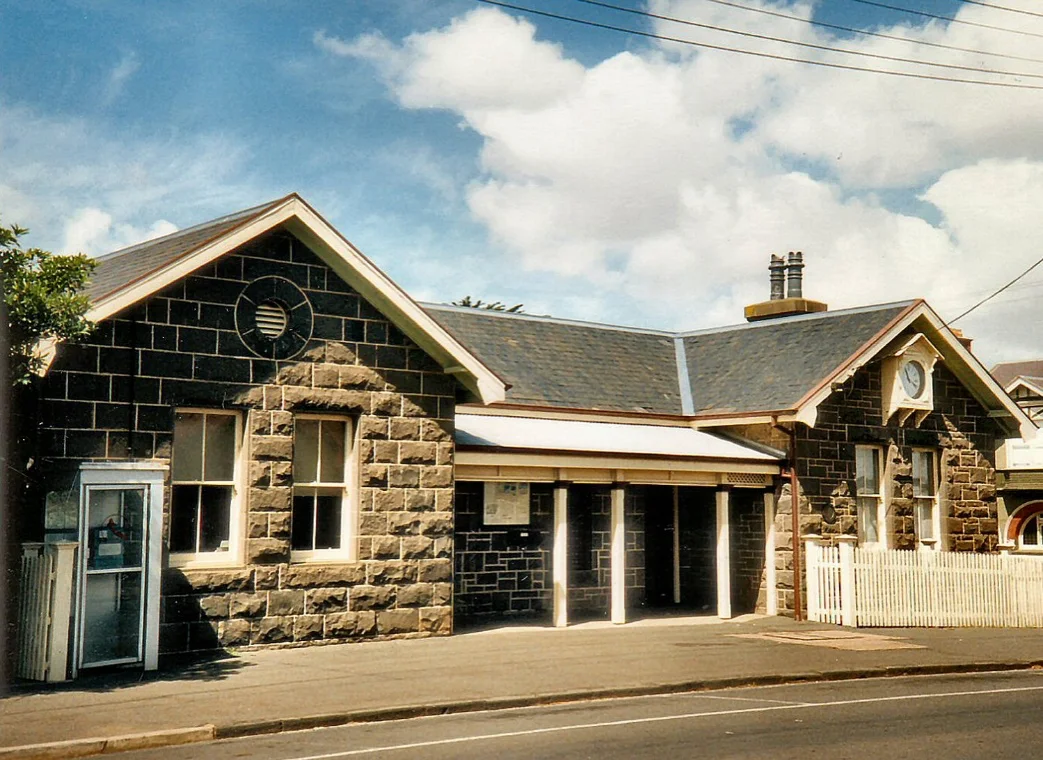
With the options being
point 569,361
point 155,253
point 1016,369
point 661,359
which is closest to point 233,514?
point 155,253

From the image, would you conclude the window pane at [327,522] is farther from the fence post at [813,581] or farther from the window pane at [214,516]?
the fence post at [813,581]

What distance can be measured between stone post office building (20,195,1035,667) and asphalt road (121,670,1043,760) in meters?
4.49

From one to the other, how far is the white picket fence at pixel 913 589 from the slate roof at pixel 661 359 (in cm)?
278

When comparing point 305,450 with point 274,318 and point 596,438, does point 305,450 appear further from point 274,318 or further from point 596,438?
point 596,438

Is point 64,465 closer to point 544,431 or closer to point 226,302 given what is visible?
point 226,302

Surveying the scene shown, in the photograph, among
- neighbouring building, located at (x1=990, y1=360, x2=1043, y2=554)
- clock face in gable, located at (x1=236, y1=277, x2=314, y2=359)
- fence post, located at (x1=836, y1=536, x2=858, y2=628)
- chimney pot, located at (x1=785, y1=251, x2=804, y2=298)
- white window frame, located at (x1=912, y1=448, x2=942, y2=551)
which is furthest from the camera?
neighbouring building, located at (x1=990, y1=360, x2=1043, y2=554)

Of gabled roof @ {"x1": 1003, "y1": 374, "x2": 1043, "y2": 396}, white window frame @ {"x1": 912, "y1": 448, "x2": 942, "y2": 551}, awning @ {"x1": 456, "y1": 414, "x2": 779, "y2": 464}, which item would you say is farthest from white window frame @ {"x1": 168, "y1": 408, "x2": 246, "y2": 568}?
gabled roof @ {"x1": 1003, "y1": 374, "x2": 1043, "y2": 396}

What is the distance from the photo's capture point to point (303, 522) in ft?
52.7

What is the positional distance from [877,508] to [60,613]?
14843 millimetres

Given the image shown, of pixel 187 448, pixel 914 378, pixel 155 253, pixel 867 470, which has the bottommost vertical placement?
pixel 187 448

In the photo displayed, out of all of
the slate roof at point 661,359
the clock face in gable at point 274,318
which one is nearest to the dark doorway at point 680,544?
the slate roof at point 661,359

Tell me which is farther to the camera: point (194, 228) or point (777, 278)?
point (777, 278)

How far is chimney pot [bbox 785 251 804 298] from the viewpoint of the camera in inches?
1049

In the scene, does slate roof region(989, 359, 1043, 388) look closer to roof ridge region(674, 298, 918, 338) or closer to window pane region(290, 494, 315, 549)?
roof ridge region(674, 298, 918, 338)
